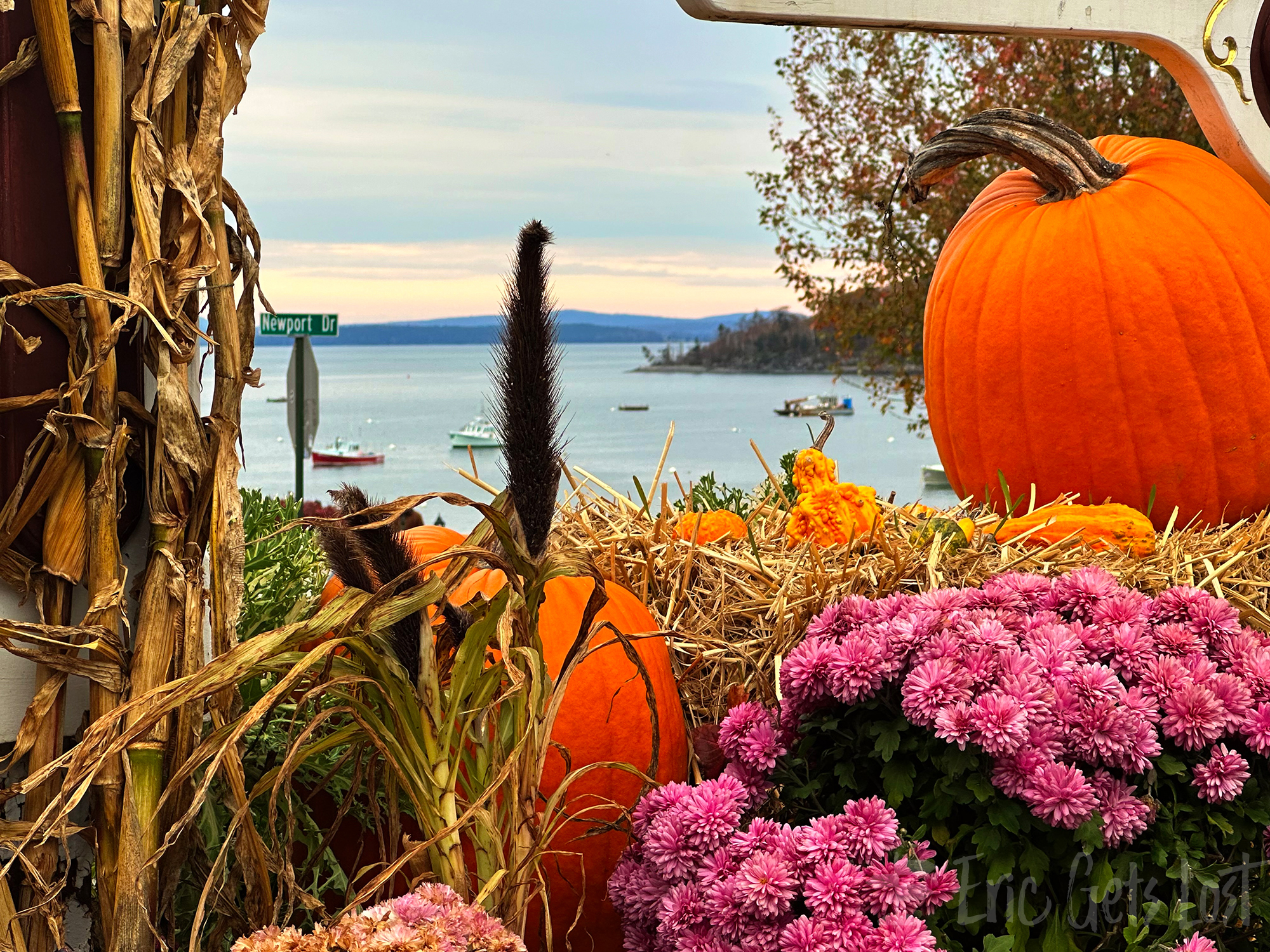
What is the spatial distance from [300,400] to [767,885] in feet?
16.0

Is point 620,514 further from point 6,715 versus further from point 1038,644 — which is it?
point 6,715

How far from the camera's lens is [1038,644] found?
148 centimetres

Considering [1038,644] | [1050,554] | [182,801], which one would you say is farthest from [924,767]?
[182,801]

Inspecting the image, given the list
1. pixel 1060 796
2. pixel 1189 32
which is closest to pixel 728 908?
pixel 1060 796

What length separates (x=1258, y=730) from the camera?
56.4 inches

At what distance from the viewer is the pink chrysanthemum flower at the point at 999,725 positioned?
4.33ft

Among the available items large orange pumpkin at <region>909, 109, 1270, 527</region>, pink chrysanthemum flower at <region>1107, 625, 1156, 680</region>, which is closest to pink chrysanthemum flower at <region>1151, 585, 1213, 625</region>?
pink chrysanthemum flower at <region>1107, 625, 1156, 680</region>

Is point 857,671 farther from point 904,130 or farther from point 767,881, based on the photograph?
point 904,130

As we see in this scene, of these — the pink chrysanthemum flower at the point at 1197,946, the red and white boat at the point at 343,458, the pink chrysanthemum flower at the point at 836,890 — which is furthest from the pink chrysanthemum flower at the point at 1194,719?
the red and white boat at the point at 343,458

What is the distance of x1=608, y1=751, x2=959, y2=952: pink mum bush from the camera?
1.27 m

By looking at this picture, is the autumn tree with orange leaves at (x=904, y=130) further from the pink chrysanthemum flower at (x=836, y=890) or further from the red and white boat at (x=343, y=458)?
the red and white boat at (x=343, y=458)

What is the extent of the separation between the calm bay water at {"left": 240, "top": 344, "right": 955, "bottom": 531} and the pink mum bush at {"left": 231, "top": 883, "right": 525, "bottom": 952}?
46.0ft

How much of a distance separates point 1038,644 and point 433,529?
3.58 ft

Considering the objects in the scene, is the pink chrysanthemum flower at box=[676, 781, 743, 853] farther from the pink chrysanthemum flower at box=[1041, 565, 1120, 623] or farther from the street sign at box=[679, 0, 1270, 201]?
the street sign at box=[679, 0, 1270, 201]
